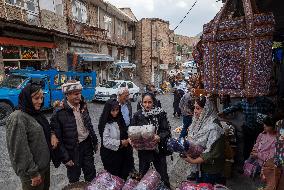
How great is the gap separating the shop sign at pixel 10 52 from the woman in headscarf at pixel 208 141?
548 inches

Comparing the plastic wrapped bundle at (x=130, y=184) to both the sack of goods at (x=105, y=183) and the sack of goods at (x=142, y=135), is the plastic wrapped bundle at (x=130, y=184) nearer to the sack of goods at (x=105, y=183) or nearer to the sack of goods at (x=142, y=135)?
the sack of goods at (x=105, y=183)

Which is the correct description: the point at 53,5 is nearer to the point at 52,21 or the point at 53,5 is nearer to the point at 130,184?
the point at 52,21

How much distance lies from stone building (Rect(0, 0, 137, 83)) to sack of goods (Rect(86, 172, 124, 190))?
1138cm

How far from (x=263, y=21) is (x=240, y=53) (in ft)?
1.02

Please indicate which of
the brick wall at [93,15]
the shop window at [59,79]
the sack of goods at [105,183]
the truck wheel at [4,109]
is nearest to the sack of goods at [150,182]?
the sack of goods at [105,183]

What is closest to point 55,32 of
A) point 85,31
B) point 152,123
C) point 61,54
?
point 61,54

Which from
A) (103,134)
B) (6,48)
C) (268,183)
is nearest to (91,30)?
(6,48)

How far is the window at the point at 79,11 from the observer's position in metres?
22.4

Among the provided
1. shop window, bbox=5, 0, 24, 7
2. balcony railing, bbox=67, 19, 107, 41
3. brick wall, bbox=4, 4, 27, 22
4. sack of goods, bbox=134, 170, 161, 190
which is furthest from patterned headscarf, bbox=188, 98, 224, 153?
balcony railing, bbox=67, 19, 107, 41

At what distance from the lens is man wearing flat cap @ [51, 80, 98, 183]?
13.7ft

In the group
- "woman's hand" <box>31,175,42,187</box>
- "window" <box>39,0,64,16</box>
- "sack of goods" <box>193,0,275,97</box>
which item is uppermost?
"window" <box>39,0,64,16</box>

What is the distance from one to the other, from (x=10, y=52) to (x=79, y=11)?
9042 mm

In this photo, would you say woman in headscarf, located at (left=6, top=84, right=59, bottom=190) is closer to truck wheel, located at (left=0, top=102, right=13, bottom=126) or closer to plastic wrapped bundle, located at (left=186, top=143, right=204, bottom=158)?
plastic wrapped bundle, located at (left=186, top=143, right=204, bottom=158)

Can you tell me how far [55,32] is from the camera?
1750 cm
